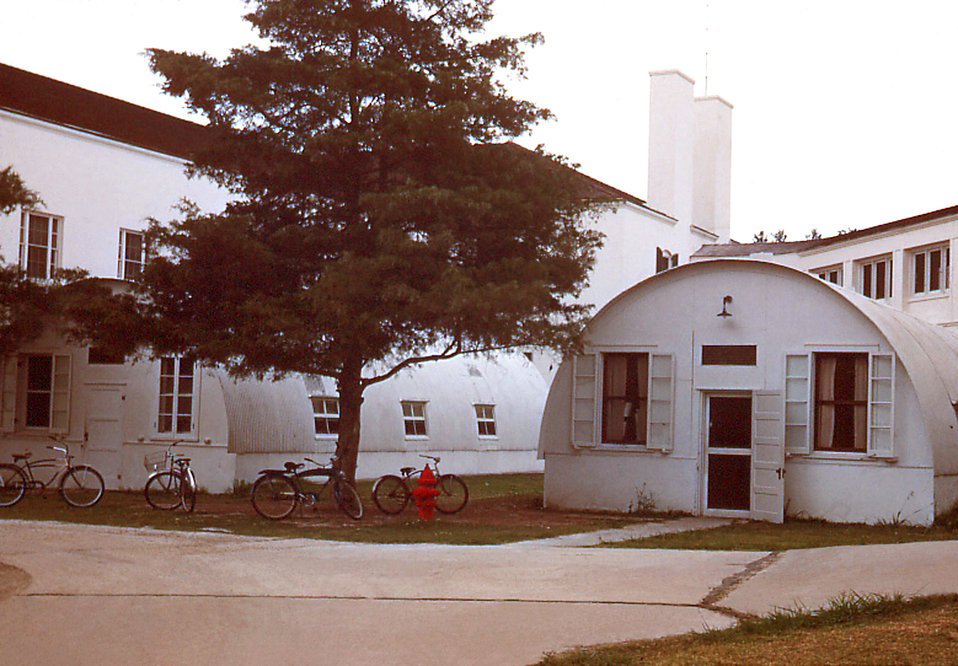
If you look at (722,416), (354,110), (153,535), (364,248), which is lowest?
(153,535)

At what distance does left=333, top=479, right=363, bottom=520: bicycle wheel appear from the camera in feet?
60.3

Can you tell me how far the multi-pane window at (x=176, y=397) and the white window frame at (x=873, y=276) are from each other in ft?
80.2

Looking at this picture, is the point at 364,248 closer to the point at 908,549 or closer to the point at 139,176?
the point at 908,549

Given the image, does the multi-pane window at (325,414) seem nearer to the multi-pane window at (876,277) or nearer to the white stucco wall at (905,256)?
the white stucco wall at (905,256)

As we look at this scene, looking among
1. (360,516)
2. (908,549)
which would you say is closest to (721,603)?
(908,549)

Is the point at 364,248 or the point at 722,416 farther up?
the point at 364,248

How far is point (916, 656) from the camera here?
7105mm

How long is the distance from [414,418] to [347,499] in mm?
10846

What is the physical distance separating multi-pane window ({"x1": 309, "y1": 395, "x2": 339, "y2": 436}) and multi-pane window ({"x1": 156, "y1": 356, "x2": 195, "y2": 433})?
287 cm

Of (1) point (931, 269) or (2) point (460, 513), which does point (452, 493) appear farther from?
(1) point (931, 269)

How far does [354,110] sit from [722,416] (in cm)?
770

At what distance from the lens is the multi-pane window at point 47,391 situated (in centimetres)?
2542

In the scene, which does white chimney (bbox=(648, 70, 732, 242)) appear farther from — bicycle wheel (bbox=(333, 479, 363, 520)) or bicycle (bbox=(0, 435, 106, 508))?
bicycle (bbox=(0, 435, 106, 508))

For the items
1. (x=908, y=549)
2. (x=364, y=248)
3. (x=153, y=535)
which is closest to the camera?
(x=908, y=549)
